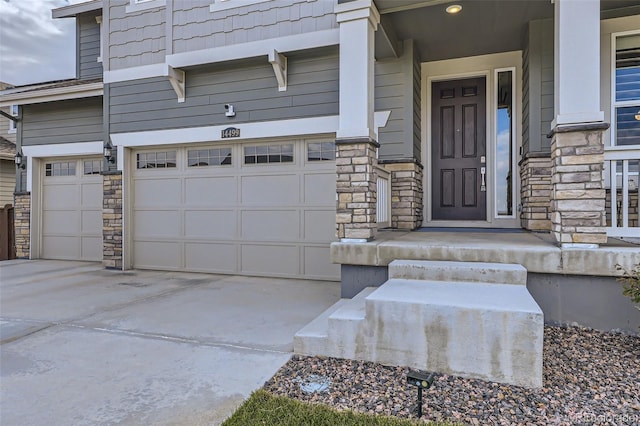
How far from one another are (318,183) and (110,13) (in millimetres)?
4801

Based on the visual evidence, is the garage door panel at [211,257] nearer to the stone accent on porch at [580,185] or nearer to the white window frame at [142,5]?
the white window frame at [142,5]

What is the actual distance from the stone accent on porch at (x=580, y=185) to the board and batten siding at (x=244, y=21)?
3.52 meters

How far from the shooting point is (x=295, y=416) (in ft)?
6.61

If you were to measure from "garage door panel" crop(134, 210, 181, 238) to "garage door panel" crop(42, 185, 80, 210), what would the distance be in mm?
1807

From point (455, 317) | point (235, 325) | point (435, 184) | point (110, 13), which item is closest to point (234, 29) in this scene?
point (110, 13)

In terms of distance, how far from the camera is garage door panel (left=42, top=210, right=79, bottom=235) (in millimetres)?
7688

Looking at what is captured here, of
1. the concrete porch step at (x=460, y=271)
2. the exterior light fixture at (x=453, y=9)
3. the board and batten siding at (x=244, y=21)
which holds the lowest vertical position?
the concrete porch step at (x=460, y=271)

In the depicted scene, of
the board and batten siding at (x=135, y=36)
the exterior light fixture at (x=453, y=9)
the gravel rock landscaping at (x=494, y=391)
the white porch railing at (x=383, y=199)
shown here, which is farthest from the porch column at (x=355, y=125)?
the board and batten siding at (x=135, y=36)

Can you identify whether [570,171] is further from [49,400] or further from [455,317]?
[49,400]

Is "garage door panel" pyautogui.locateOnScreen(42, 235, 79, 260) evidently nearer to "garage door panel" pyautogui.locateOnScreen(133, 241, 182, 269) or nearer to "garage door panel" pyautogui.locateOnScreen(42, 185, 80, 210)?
"garage door panel" pyautogui.locateOnScreen(42, 185, 80, 210)

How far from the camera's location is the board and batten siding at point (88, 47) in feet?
26.7

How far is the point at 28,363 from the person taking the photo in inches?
109

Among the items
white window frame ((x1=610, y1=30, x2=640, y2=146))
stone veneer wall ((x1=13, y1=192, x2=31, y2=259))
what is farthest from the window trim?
white window frame ((x1=610, y1=30, x2=640, y2=146))

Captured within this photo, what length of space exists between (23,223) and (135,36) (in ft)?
14.5
